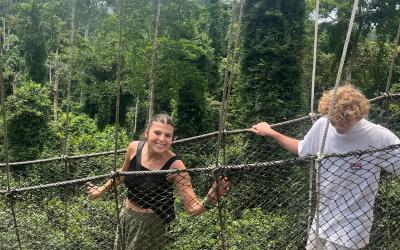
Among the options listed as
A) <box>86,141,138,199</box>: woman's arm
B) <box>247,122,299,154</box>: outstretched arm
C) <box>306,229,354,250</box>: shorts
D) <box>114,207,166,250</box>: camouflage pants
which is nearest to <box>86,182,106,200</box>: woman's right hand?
<box>86,141,138,199</box>: woman's arm

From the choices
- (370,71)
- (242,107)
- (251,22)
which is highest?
(251,22)

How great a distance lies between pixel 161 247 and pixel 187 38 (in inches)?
417

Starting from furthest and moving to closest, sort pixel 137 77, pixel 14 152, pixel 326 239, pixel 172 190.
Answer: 1. pixel 137 77
2. pixel 14 152
3. pixel 172 190
4. pixel 326 239

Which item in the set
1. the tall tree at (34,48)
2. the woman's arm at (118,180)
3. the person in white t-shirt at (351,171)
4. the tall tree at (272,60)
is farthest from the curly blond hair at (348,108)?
the tall tree at (34,48)

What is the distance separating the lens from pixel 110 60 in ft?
45.3

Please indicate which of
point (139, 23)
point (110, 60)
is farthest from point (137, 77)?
point (110, 60)

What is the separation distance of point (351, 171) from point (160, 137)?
1.74ft

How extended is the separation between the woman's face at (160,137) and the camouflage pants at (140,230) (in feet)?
0.70

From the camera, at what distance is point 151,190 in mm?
1454

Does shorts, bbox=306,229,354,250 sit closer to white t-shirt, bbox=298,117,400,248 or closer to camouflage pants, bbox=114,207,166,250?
white t-shirt, bbox=298,117,400,248

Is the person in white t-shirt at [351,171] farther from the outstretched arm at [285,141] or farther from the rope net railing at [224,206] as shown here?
the outstretched arm at [285,141]

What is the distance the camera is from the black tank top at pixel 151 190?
57.4 inches

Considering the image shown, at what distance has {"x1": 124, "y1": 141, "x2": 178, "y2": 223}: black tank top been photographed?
1458 mm

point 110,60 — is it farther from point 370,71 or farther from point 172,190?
point 172,190
